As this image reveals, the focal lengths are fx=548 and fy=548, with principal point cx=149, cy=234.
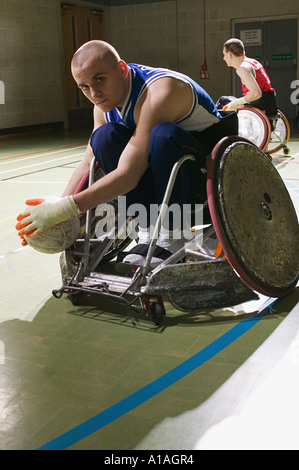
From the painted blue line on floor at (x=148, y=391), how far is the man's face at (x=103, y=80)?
123 cm

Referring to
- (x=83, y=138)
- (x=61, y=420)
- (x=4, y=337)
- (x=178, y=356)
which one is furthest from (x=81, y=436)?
(x=83, y=138)

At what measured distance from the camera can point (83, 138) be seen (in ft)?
40.1

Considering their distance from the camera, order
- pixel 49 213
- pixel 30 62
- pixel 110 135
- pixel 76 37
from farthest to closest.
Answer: pixel 76 37, pixel 30 62, pixel 110 135, pixel 49 213

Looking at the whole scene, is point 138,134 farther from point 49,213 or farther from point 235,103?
point 235,103

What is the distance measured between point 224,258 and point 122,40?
14.5m

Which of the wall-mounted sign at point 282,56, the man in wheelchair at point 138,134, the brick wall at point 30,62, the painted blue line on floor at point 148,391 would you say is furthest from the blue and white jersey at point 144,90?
the wall-mounted sign at point 282,56

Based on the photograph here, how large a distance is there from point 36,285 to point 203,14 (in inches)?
523

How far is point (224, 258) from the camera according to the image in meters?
2.60

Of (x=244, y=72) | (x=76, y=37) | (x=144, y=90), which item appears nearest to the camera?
(x=144, y=90)

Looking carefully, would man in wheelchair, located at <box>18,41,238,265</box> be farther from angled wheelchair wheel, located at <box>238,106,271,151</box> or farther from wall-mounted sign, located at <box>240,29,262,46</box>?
wall-mounted sign, located at <box>240,29,262,46</box>

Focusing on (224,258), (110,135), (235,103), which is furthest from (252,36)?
(224,258)

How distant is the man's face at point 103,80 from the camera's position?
2556 mm

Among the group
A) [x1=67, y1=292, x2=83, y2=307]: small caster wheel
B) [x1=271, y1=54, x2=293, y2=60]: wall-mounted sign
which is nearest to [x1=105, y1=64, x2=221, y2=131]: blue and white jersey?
[x1=67, y1=292, x2=83, y2=307]: small caster wheel
